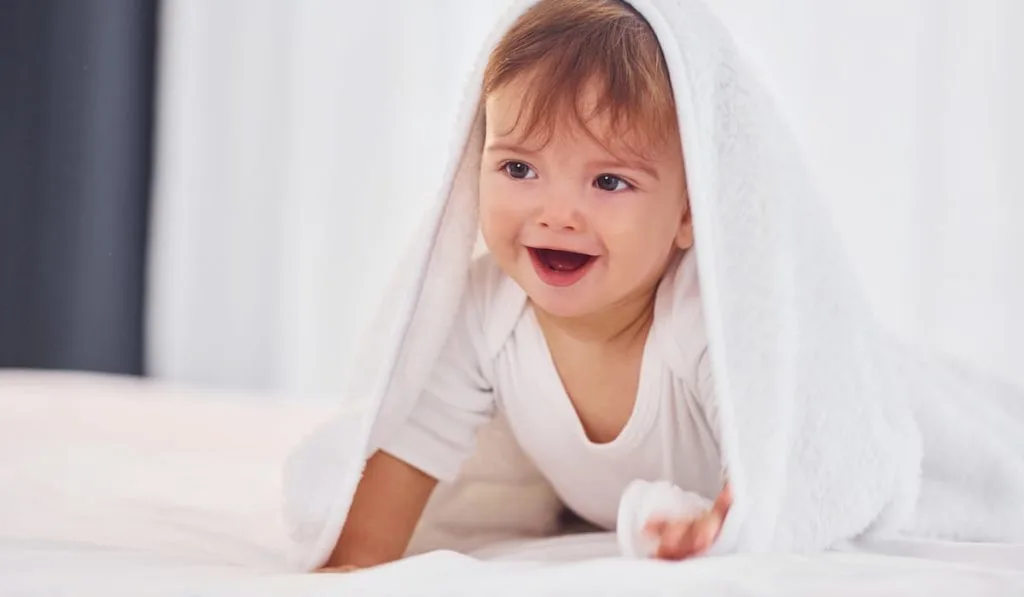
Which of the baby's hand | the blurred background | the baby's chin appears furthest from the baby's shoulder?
the blurred background

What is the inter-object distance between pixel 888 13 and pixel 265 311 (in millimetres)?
1273

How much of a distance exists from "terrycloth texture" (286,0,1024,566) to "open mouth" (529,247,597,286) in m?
A: 0.10

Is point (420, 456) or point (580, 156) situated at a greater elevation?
point (580, 156)

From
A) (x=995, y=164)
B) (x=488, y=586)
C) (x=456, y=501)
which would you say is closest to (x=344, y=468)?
(x=456, y=501)

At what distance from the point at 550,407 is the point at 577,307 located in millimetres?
150

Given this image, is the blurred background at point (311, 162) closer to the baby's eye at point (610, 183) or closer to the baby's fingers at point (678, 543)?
the baby's eye at point (610, 183)

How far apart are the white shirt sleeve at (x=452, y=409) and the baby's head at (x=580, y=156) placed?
132 millimetres

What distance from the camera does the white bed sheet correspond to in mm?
726

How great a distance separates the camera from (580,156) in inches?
36.2

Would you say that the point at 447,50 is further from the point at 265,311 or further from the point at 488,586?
the point at 488,586

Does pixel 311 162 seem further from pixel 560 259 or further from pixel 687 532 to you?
pixel 687 532

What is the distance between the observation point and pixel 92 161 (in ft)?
7.13

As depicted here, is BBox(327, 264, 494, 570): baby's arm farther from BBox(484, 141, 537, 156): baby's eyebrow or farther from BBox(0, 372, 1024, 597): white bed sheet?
BBox(484, 141, 537, 156): baby's eyebrow

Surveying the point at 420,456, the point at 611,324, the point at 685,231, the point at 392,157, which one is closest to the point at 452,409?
the point at 420,456
